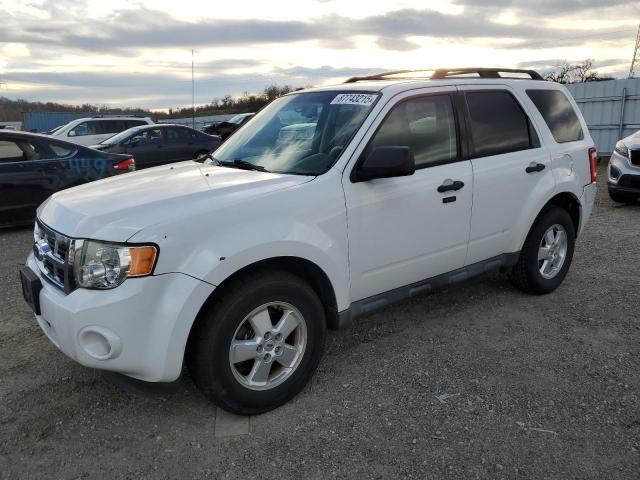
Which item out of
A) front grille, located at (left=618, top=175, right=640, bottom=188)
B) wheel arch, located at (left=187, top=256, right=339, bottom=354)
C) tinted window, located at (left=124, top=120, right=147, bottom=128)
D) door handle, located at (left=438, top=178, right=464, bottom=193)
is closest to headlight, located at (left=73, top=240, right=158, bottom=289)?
wheel arch, located at (left=187, top=256, right=339, bottom=354)

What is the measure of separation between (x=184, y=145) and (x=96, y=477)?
490 inches

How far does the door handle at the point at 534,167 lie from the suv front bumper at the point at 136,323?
9.54ft

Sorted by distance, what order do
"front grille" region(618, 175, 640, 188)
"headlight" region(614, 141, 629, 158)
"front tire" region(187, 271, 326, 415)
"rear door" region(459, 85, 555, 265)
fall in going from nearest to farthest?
1. "front tire" region(187, 271, 326, 415)
2. "rear door" region(459, 85, 555, 265)
3. "front grille" region(618, 175, 640, 188)
4. "headlight" region(614, 141, 629, 158)

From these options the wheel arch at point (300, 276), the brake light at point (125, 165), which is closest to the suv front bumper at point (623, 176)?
the wheel arch at point (300, 276)

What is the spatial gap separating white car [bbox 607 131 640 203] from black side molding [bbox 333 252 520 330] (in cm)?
574

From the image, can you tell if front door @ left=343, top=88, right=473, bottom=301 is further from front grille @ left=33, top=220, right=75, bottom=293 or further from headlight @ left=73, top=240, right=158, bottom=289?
front grille @ left=33, top=220, right=75, bottom=293

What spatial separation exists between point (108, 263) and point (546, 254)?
377cm

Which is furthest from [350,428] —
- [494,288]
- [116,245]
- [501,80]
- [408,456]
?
[501,80]

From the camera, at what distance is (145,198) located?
299cm

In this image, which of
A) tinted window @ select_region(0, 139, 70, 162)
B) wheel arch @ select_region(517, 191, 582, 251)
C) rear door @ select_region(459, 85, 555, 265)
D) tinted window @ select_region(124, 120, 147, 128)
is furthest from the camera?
tinted window @ select_region(124, 120, 147, 128)

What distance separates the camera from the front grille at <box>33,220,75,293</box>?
277cm

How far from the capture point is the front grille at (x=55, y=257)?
2.77 meters

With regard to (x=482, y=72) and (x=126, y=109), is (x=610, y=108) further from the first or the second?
(x=126, y=109)

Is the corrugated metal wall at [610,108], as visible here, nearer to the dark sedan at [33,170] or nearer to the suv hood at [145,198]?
the dark sedan at [33,170]
